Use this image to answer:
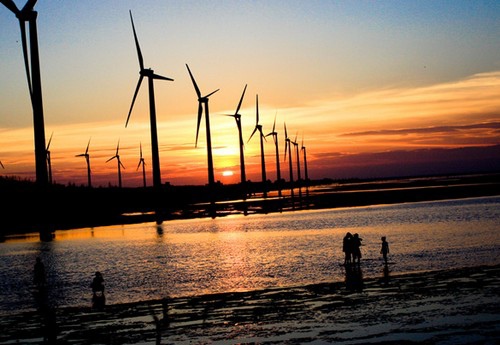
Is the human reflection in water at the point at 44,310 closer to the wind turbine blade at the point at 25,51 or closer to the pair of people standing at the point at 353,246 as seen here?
the pair of people standing at the point at 353,246

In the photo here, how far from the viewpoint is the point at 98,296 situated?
3144 centimetres

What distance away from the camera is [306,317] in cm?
2302

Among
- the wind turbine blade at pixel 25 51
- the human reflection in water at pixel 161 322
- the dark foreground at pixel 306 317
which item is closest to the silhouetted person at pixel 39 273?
the dark foreground at pixel 306 317

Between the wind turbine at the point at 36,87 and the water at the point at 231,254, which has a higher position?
the wind turbine at the point at 36,87

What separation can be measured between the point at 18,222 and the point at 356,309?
90.4m

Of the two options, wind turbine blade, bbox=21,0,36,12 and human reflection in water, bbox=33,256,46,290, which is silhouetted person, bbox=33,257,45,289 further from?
wind turbine blade, bbox=21,0,36,12

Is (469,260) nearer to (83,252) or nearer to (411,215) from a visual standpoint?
(83,252)

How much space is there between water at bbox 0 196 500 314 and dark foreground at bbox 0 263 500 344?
3.00 metres

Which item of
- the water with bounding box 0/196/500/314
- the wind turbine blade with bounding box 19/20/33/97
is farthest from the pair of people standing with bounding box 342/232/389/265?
the wind turbine blade with bounding box 19/20/33/97

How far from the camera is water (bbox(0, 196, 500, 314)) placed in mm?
33500

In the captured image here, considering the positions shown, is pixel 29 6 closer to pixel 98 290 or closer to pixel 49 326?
pixel 98 290

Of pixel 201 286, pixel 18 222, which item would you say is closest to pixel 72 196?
pixel 18 222

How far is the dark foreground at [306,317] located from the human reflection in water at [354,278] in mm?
129

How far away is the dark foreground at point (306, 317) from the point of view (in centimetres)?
1991
